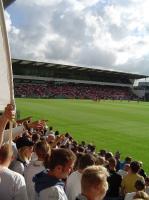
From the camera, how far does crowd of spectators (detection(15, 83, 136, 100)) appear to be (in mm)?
102188

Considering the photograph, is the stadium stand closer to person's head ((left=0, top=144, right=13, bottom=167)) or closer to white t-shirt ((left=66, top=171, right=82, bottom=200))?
white t-shirt ((left=66, top=171, right=82, bottom=200))

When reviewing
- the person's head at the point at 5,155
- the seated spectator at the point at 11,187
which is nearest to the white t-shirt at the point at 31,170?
the person's head at the point at 5,155

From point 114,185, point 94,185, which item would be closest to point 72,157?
point 94,185

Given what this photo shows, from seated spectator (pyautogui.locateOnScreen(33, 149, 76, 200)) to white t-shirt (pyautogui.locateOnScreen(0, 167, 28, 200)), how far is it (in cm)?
26

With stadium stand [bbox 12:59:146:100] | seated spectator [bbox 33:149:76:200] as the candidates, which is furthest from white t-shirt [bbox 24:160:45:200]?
stadium stand [bbox 12:59:146:100]

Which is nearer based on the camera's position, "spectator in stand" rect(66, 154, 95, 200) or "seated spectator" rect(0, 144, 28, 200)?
"seated spectator" rect(0, 144, 28, 200)

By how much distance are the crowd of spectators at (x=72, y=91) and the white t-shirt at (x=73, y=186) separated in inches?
3509

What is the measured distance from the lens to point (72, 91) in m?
111

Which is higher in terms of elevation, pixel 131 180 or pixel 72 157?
pixel 72 157

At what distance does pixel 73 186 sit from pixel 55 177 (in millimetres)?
1668

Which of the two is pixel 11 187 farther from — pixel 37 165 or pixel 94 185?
pixel 37 165

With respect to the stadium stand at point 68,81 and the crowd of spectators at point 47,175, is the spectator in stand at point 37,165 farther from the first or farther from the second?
the stadium stand at point 68,81

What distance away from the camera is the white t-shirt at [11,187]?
4.70 metres

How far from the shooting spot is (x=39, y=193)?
441 centimetres
